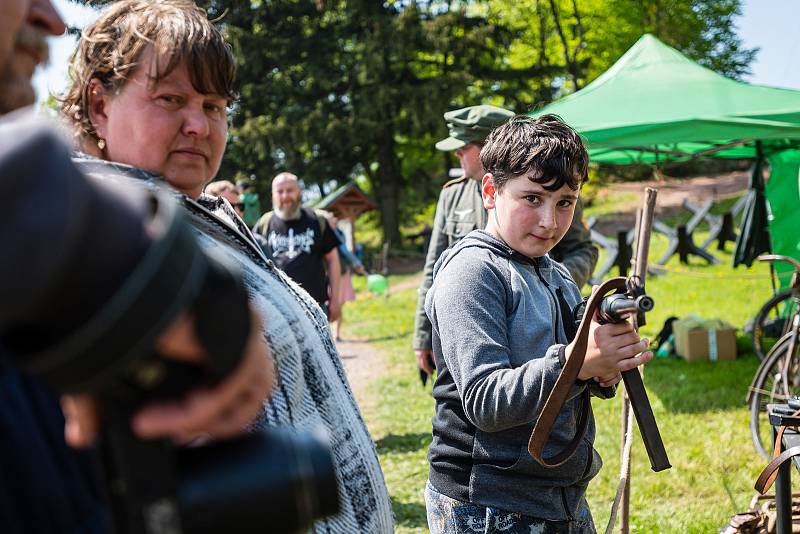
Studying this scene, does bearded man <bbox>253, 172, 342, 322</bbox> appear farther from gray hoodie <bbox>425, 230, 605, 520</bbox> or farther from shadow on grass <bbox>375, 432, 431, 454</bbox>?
gray hoodie <bbox>425, 230, 605, 520</bbox>

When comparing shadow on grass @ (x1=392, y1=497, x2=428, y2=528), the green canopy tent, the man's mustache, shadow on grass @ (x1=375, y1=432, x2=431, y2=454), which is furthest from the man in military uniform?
the man's mustache

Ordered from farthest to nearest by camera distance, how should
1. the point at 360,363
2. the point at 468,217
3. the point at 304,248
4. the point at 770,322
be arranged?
1. the point at 360,363
2. the point at 770,322
3. the point at 304,248
4. the point at 468,217

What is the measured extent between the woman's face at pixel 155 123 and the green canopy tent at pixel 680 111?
533cm

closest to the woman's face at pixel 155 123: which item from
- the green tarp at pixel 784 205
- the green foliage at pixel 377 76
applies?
the green tarp at pixel 784 205

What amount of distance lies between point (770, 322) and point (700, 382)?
1623mm

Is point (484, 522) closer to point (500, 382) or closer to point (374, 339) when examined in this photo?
point (500, 382)

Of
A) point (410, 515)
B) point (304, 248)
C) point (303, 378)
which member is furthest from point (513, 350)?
point (304, 248)

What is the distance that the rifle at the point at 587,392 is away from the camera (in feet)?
5.49

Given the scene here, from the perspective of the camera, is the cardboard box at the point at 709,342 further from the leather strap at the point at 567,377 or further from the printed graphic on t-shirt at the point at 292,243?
the leather strap at the point at 567,377

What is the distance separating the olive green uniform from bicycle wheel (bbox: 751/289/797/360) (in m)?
3.91

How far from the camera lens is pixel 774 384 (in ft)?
17.9

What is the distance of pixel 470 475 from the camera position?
2.02m

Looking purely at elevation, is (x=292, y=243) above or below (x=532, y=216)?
below

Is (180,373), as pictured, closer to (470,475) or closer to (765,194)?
(470,475)
